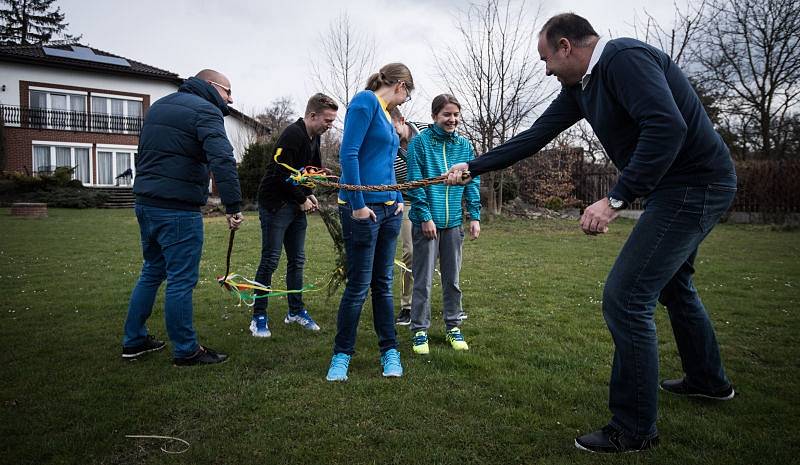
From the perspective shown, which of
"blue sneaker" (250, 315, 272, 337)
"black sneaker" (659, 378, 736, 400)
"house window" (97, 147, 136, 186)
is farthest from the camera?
"house window" (97, 147, 136, 186)

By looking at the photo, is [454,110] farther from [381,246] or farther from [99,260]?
[99,260]

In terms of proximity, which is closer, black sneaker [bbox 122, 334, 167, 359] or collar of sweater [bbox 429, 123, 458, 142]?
→ black sneaker [bbox 122, 334, 167, 359]

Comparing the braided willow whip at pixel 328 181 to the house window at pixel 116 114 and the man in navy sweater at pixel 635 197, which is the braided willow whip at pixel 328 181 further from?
the house window at pixel 116 114

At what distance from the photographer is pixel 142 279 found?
4.07 meters

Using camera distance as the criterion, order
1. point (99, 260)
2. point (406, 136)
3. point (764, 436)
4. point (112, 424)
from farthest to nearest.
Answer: point (99, 260), point (406, 136), point (112, 424), point (764, 436)

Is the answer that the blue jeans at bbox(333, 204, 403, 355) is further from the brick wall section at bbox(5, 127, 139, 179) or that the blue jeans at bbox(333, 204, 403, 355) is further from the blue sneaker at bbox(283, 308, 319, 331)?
the brick wall section at bbox(5, 127, 139, 179)

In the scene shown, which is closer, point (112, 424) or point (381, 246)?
point (112, 424)

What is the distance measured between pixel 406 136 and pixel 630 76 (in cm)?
325

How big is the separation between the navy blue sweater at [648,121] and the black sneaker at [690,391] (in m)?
1.44

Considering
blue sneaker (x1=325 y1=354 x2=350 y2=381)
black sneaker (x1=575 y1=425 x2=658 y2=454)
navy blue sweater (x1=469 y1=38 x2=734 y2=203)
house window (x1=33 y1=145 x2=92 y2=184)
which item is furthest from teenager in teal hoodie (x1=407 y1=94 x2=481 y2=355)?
house window (x1=33 y1=145 x2=92 y2=184)

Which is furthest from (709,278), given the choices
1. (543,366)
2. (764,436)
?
(764,436)

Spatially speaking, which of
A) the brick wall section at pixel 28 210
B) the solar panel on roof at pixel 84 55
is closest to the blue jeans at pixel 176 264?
the brick wall section at pixel 28 210

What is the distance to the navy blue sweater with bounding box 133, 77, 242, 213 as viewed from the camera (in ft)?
12.4

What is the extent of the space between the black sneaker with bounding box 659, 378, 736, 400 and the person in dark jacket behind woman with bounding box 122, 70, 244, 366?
320cm
